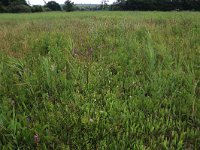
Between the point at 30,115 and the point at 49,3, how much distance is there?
269 ft

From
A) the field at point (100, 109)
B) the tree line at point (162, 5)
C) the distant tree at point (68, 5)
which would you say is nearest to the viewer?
the field at point (100, 109)

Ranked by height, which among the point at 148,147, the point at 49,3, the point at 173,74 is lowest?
the point at 148,147

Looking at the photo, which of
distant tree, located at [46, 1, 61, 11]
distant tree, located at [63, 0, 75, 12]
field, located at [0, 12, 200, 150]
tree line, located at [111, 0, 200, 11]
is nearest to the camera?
field, located at [0, 12, 200, 150]

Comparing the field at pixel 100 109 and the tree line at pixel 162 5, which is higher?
the tree line at pixel 162 5

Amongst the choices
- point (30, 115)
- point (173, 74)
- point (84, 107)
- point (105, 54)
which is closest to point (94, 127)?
point (84, 107)

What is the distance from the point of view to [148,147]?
1.92 meters

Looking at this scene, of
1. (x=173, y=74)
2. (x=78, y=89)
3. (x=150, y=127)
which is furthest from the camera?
(x=173, y=74)

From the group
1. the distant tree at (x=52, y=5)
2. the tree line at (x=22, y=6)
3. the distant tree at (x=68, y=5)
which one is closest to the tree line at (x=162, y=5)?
the distant tree at (x=68, y=5)

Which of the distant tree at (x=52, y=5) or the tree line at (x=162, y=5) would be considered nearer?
the tree line at (x=162, y=5)

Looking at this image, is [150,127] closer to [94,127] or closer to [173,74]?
[94,127]

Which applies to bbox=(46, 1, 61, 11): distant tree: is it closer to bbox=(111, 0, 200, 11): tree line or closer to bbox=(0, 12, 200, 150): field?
bbox=(111, 0, 200, 11): tree line

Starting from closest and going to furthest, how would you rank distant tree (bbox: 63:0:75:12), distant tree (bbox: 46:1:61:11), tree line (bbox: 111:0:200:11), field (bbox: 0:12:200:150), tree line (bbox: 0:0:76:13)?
field (bbox: 0:12:200:150) → tree line (bbox: 0:0:76:13) → tree line (bbox: 111:0:200:11) → distant tree (bbox: 63:0:75:12) → distant tree (bbox: 46:1:61:11)

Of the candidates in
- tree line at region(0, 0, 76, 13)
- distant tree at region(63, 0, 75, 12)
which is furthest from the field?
distant tree at region(63, 0, 75, 12)

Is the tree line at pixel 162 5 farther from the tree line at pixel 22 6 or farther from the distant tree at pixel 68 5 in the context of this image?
the tree line at pixel 22 6
